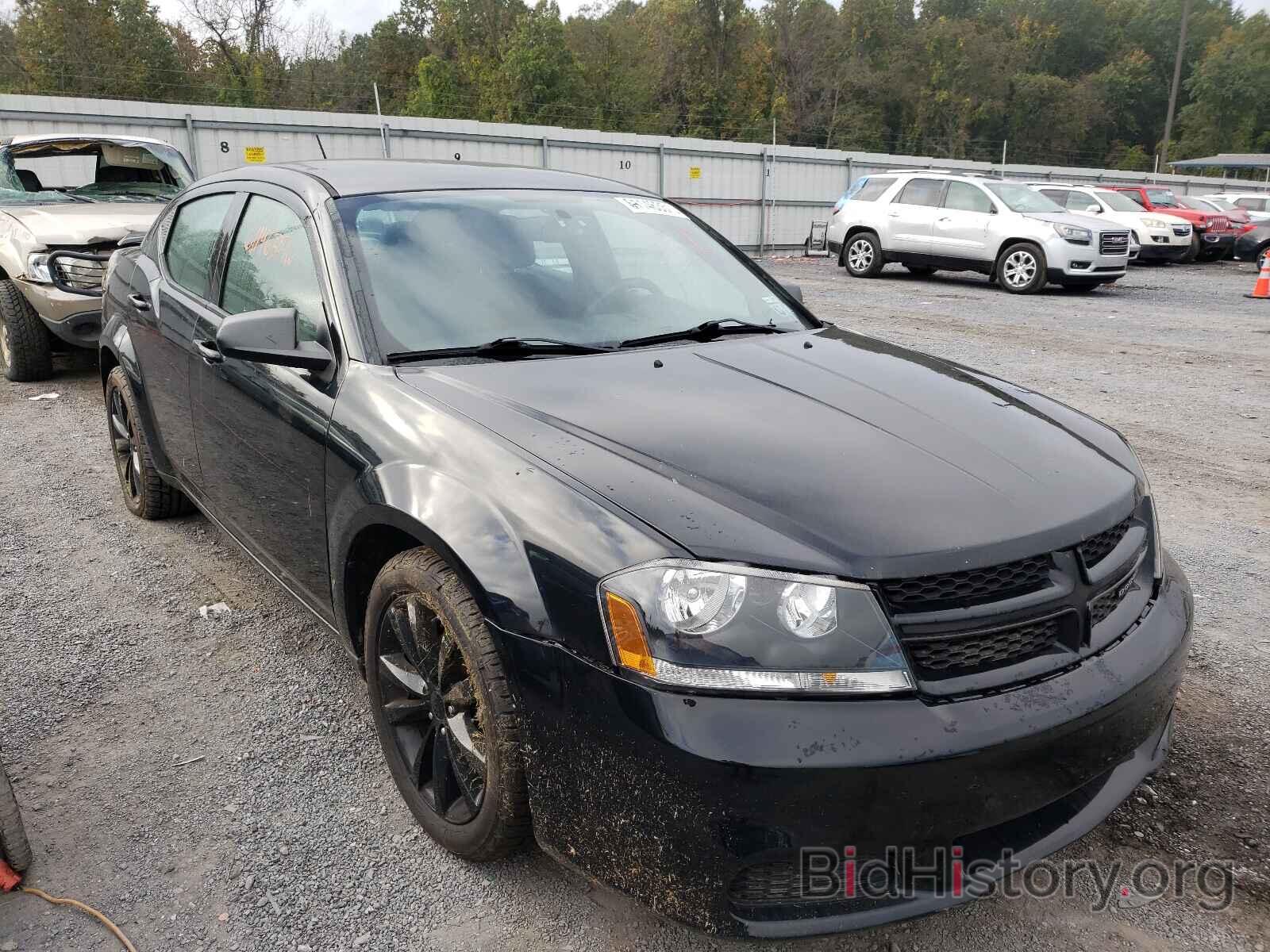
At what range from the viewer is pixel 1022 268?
48.8 feet

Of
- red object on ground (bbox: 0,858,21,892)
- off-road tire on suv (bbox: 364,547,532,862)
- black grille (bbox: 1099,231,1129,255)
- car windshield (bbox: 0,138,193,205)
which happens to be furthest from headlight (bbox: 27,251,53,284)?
black grille (bbox: 1099,231,1129,255)

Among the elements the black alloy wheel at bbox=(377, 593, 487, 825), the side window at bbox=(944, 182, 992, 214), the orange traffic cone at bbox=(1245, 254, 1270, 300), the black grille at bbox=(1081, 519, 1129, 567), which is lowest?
the orange traffic cone at bbox=(1245, 254, 1270, 300)

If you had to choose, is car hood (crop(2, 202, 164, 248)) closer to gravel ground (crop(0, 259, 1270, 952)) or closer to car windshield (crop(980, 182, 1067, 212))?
gravel ground (crop(0, 259, 1270, 952))

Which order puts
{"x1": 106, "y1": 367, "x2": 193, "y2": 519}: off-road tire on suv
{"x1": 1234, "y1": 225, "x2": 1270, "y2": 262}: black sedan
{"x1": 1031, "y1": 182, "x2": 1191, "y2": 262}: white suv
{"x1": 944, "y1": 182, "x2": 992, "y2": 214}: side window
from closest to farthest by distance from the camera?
A: {"x1": 106, "y1": 367, "x2": 193, "y2": 519}: off-road tire on suv → {"x1": 944, "y1": 182, "x2": 992, "y2": 214}: side window → {"x1": 1031, "y1": 182, "x2": 1191, "y2": 262}: white suv → {"x1": 1234, "y1": 225, "x2": 1270, "y2": 262}: black sedan

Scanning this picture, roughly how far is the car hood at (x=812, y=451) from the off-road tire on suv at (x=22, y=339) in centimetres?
617

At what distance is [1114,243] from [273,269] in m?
14.7

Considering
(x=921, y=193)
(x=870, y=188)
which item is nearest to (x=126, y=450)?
(x=921, y=193)

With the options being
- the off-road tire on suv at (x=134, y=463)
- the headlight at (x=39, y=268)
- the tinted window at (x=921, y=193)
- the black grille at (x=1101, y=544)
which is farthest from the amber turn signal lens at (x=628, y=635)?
the tinted window at (x=921, y=193)

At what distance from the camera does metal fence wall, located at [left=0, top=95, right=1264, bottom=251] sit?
1504 cm

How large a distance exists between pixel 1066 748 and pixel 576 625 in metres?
0.95

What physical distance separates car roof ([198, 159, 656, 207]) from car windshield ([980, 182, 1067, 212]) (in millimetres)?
13208

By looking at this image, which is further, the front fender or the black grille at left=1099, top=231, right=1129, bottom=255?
the black grille at left=1099, top=231, right=1129, bottom=255

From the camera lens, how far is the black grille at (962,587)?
1764 mm

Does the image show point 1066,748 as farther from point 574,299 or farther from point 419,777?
point 574,299
